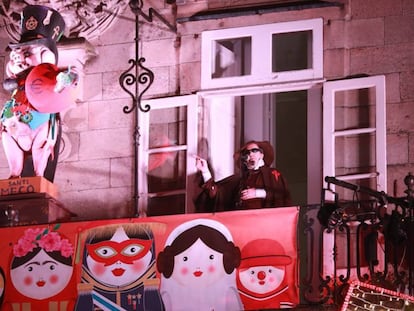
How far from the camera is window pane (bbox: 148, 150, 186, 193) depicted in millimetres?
10914

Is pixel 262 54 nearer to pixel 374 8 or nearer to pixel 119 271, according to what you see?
pixel 374 8

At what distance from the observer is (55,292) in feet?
33.9

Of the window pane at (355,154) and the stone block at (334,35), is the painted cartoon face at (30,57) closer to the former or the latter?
the stone block at (334,35)

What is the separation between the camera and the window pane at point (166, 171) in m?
10.9

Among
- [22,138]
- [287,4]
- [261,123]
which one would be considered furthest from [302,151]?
[22,138]

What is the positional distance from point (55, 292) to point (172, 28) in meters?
2.48

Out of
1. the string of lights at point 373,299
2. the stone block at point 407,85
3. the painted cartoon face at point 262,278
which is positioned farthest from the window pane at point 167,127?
the string of lights at point 373,299

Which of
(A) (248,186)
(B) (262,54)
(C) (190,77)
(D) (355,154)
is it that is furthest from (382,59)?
(C) (190,77)

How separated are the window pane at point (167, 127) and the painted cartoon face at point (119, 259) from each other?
102 centimetres

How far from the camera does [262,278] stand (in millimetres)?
9859

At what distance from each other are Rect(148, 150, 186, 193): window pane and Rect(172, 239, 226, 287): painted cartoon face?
→ 3.04 feet

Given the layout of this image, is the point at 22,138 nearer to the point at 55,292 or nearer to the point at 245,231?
the point at 55,292

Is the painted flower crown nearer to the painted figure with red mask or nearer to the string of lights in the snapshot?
the painted figure with red mask

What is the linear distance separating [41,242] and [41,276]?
0.88 ft
